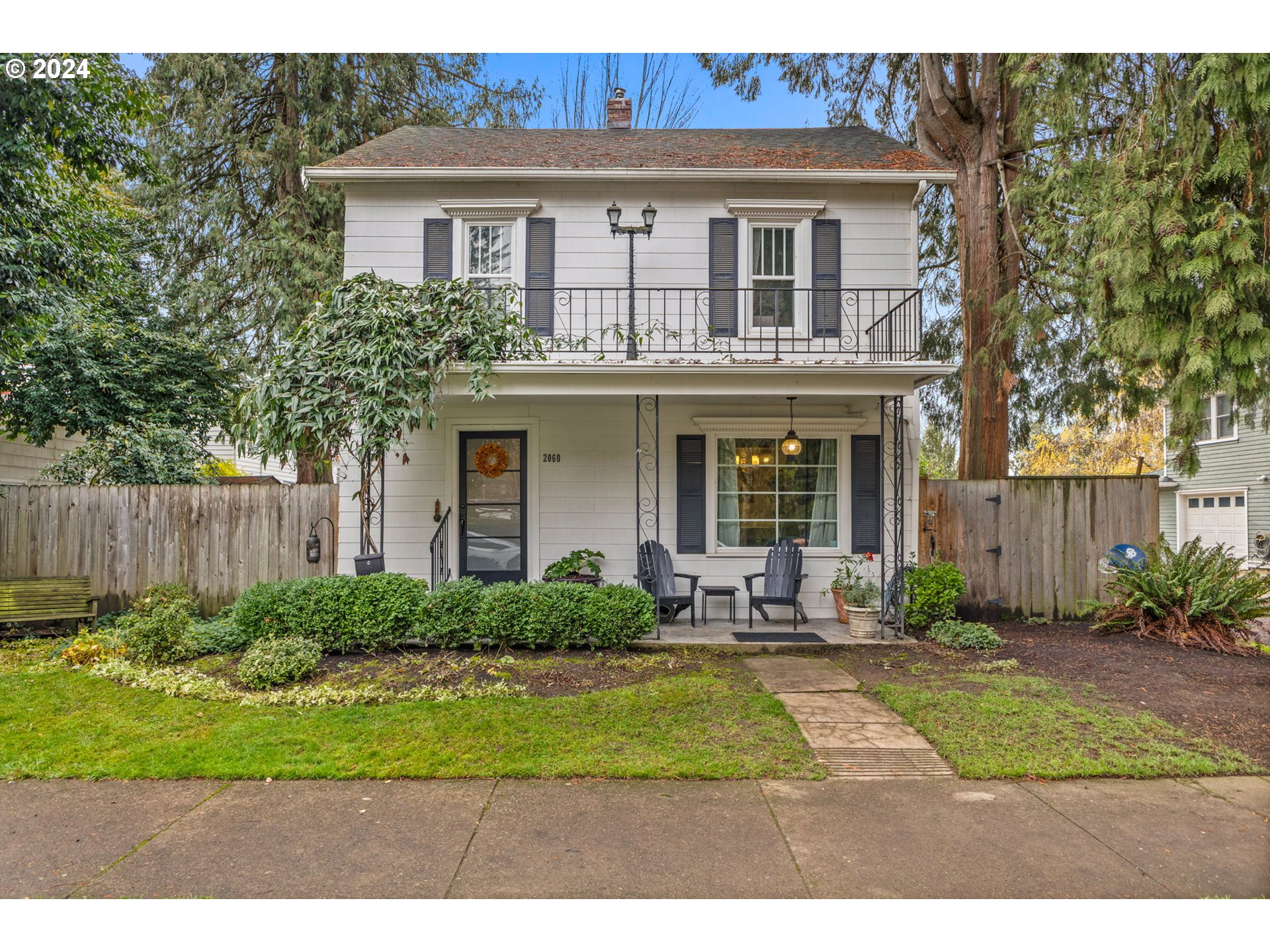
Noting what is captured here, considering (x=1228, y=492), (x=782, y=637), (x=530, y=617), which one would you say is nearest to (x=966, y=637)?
(x=782, y=637)

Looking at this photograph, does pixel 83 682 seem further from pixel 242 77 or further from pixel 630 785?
pixel 242 77

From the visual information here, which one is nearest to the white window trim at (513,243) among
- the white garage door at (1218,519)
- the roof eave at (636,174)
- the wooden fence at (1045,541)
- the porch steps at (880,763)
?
the roof eave at (636,174)

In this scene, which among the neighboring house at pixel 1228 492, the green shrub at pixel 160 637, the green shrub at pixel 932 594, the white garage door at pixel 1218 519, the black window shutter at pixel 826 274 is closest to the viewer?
the green shrub at pixel 160 637

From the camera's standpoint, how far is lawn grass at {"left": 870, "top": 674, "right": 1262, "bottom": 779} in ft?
13.1

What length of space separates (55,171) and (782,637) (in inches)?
383

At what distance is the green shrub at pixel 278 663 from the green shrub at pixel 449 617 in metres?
0.98

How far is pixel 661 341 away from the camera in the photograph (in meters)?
8.78

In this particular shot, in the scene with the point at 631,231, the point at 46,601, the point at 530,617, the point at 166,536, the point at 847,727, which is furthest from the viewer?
the point at 166,536

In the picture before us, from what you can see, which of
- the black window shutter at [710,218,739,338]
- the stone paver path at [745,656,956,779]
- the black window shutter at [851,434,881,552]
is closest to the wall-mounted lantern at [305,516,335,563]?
the stone paver path at [745,656,956,779]

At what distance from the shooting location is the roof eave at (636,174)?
8602mm

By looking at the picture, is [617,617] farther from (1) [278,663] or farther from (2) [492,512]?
(1) [278,663]

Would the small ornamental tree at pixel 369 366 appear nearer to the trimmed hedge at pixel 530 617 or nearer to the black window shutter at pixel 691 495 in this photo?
the trimmed hedge at pixel 530 617

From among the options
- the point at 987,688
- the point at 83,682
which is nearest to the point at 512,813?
the point at 987,688

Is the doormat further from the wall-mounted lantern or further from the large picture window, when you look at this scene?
the wall-mounted lantern
